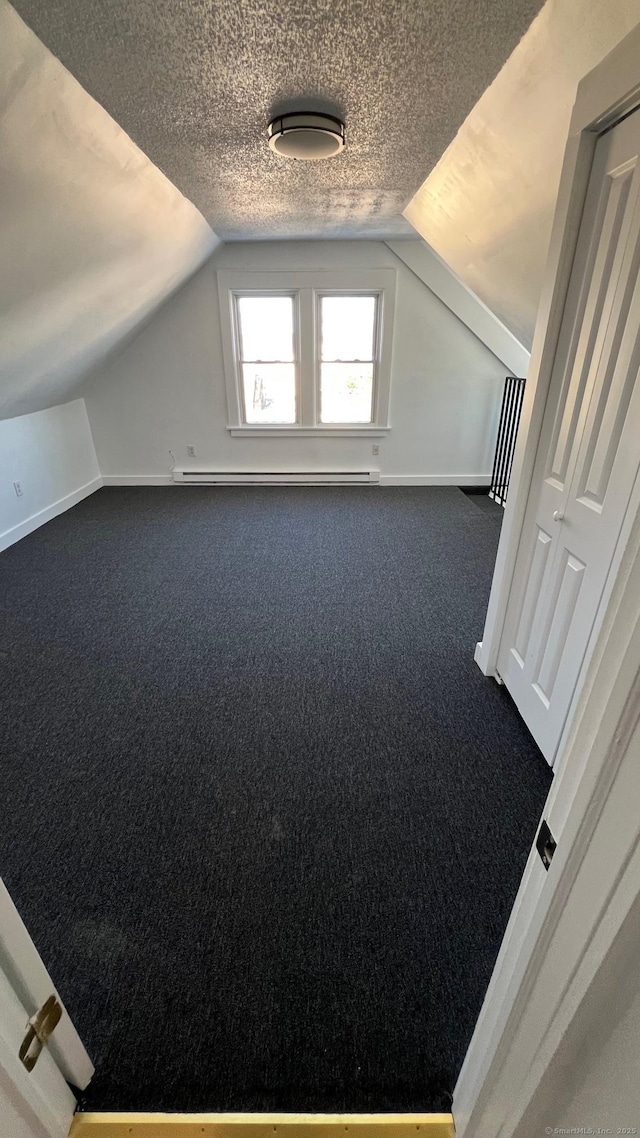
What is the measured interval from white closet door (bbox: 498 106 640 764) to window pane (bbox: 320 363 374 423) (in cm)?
324

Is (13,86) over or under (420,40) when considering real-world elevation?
under

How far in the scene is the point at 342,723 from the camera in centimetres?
195

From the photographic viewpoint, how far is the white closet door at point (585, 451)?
4.16 ft

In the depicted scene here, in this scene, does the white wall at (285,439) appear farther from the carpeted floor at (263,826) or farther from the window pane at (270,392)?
the carpeted floor at (263,826)

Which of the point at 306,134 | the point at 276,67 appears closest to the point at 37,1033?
the point at 276,67

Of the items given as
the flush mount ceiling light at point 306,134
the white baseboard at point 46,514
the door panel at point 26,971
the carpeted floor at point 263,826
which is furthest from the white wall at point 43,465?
the door panel at point 26,971

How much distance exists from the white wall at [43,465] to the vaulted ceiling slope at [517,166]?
3282mm

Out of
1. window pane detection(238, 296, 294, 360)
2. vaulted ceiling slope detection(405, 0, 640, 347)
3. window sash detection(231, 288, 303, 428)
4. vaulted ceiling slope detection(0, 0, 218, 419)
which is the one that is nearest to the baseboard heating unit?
window sash detection(231, 288, 303, 428)

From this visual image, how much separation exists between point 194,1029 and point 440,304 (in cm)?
495

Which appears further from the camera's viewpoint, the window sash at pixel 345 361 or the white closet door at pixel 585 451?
the window sash at pixel 345 361

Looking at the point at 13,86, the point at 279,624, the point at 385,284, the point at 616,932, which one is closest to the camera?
the point at 616,932

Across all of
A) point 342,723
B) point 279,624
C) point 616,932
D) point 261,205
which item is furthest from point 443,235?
point 616,932

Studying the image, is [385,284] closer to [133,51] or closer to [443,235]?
[443,235]

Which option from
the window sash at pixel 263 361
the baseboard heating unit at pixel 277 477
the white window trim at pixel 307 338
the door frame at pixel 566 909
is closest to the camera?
the door frame at pixel 566 909
